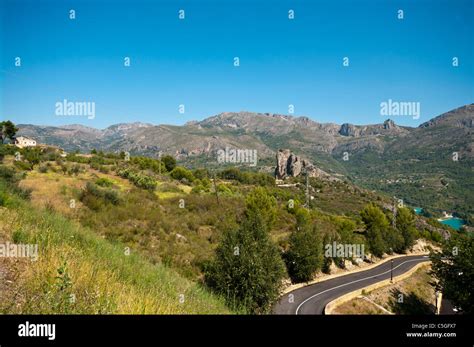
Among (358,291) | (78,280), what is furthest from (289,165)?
(78,280)

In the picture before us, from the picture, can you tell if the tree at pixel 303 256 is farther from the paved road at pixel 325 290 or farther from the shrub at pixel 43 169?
the shrub at pixel 43 169

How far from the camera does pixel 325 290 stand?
26766 mm

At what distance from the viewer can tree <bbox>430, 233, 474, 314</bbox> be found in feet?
71.2

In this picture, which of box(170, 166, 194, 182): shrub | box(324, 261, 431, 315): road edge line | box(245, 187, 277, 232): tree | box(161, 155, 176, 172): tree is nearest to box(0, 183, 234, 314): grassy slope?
box(324, 261, 431, 315): road edge line

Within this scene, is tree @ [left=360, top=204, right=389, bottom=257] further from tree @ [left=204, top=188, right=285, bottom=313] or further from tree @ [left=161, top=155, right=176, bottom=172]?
tree @ [left=161, top=155, right=176, bottom=172]

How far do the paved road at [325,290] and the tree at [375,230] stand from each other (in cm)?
327

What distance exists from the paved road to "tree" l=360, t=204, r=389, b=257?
10.7ft

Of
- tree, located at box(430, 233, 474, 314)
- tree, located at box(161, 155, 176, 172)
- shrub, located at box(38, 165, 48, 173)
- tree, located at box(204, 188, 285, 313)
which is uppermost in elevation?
tree, located at box(161, 155, 176, 172)

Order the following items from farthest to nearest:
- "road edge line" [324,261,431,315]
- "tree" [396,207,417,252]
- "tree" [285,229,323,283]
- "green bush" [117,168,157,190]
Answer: "tree" [396,207,417,252], "green bush" [117,168,157,190], "tree" [285,229,323,283], "road edge line" [324,261,431,315]

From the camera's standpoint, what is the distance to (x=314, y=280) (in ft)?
97.1

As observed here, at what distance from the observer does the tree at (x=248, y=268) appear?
51.1 feet

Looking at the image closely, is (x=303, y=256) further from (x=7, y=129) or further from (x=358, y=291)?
(x=7, y=129)
